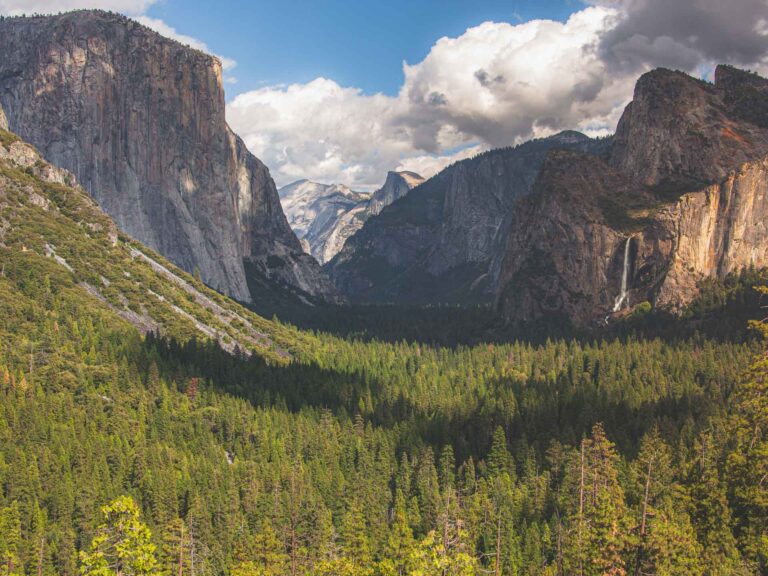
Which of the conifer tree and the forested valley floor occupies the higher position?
the conifer tree

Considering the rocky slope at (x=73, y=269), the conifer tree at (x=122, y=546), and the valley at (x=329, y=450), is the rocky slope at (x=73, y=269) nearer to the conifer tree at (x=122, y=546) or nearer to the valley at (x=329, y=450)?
the valley at (x=329, y=450)

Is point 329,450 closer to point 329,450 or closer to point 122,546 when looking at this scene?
point 329,450

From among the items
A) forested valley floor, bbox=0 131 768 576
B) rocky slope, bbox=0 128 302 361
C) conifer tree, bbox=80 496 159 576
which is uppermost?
rocky slope, bbox=0 128 302 361

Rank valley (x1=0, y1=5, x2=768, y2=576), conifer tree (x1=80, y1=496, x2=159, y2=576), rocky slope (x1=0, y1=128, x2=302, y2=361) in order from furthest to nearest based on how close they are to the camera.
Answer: rocky slope (x1=0, y1=128, x2=302, y2=361), valley (x1=0, y1=5, x2=768, y2=576), conifer tree (x1=80, y1=496, x2=159, y2=576)

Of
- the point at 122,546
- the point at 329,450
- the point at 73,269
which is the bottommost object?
the point at 329,450

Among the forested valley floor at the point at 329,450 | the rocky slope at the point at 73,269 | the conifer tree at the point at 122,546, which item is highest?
the rocky slope at the point at 73,269

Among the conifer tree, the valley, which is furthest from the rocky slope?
the conifer tree

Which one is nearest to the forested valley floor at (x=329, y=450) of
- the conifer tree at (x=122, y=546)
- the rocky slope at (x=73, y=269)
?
the conifer tree at (x=122, y=546)

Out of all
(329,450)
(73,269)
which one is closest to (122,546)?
(329,450)

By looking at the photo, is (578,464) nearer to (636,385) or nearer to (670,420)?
(670,420)

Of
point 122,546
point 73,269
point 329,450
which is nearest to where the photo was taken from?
point 122,546

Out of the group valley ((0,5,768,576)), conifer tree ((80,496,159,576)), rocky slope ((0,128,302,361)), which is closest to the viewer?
conifer tree ((80,496,159,576))

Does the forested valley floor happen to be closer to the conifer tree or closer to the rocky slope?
the conifer tree

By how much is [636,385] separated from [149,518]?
109 m
